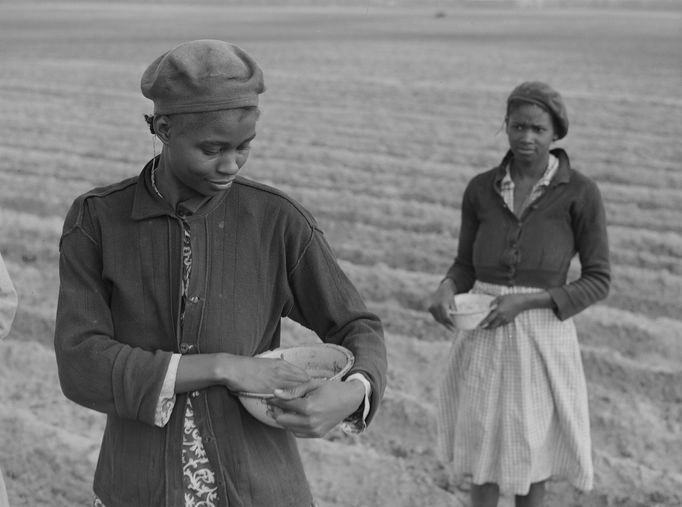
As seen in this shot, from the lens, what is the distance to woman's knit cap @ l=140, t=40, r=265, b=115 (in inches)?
67.3

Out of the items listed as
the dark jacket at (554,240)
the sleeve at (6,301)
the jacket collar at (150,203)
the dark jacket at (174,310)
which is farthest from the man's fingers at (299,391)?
the dark jacket at (554,240)

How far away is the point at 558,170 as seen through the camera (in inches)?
131

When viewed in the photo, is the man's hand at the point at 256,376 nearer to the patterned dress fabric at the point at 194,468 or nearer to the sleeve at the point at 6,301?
the patterned dress fabric at the point at 194,468

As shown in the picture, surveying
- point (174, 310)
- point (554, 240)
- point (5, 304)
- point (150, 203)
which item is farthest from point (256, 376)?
point (554, 240)

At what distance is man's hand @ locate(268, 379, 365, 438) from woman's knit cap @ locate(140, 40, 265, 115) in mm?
509

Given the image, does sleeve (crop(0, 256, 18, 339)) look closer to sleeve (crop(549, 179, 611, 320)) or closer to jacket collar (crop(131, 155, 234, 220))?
jacket collar (crop(131, 155, 234, 220))

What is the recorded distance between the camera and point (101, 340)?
69.9 inches

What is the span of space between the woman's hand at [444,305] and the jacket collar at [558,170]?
40cm

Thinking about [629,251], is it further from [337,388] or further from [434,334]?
[337,388]

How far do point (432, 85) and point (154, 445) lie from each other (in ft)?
44.5

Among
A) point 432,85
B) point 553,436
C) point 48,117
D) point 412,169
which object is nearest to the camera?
point 553,436

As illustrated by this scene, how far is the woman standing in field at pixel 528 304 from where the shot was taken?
329cm

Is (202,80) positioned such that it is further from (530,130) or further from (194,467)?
(530,130)

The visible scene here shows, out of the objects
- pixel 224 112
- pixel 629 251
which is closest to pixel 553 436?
pixel 224 112
